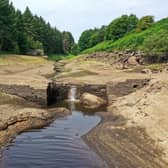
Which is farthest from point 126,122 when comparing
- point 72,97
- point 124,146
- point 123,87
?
point 72,97

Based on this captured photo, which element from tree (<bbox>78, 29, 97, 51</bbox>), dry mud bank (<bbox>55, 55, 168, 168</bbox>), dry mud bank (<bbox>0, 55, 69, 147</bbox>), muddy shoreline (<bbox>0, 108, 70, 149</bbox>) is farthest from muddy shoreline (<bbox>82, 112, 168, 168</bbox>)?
tree (<bbox>78, 29, 97, 51</bbox>)

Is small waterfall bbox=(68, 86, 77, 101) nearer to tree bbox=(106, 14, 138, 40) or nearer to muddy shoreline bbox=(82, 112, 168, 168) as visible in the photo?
muddy shoreline bbox=(82, 112, 168, 168)

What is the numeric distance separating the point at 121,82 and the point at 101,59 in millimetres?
53207

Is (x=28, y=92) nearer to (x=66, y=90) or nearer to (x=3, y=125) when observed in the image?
(x=66, y=90)

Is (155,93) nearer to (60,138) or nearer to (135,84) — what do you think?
(135,84)

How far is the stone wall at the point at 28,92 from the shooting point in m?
37.6

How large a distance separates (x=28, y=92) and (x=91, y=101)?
266 inches

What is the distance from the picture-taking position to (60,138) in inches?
1005

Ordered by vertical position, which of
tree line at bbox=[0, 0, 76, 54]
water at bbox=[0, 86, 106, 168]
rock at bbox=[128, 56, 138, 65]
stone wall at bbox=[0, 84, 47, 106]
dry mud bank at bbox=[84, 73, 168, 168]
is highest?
tree line at bbox=[0, 0, 76, 54]

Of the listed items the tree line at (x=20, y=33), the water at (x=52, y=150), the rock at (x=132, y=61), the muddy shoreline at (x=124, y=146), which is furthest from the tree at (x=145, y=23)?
the water at (x=52, y=150)

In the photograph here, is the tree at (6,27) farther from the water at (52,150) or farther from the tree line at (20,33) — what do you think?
the water at (52,150)

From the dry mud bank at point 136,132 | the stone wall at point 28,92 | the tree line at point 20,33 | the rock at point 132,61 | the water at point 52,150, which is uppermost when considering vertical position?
the tree line at point 20,33

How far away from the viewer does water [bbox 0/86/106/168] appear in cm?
1992

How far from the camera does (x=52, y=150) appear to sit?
2245 centimetres
